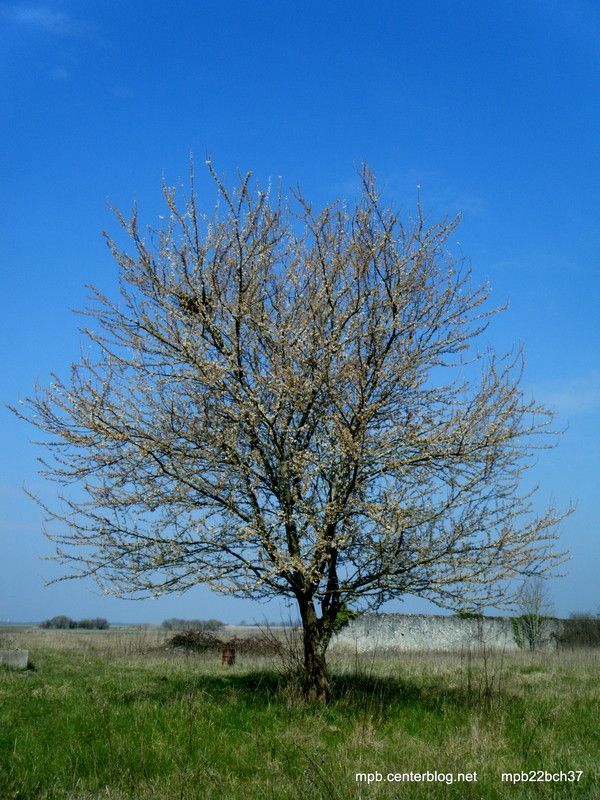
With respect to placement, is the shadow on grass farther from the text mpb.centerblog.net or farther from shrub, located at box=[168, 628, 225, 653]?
shrub, located at box=[168, 628, 225, 653]

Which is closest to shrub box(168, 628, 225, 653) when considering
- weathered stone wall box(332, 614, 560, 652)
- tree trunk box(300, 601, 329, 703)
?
weathered stone wall box(332, 614, 560, 652)

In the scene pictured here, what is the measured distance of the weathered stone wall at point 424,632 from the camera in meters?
30.8

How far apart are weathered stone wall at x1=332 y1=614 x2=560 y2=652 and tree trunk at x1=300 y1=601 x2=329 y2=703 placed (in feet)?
66.2

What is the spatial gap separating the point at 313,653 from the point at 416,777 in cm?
431

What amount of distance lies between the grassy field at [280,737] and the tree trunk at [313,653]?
0.31 metres

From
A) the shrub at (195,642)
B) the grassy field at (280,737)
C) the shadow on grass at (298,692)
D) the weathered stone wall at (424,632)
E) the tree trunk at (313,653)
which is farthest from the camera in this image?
the weathered stone wall at (424,632)

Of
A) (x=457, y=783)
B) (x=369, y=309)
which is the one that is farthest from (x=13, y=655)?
(x=457, y=783)

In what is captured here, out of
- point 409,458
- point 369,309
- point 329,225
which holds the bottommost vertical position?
point 409,458

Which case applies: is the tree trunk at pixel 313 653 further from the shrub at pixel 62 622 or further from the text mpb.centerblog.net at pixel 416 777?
the shrub at pixel 62 622

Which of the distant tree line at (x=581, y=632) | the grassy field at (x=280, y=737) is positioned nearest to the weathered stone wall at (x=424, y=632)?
the distant tree line at (x=581, y=632)

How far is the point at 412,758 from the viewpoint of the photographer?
7.20 m

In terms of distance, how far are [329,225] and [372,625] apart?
23.2m

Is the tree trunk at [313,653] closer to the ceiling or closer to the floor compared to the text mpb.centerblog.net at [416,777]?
closer to the ceiling

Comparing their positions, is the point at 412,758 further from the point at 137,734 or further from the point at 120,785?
the point at 137,734
